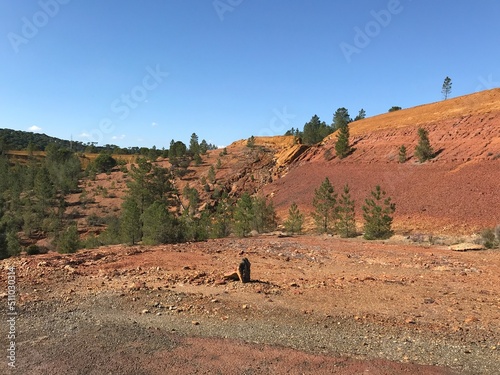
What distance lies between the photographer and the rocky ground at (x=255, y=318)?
6.23 meters


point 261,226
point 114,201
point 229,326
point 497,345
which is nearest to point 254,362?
point 229,326

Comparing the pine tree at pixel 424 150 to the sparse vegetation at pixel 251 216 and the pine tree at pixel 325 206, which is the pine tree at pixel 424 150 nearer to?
the pine tree at pixel 325 206

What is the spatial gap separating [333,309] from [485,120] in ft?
147

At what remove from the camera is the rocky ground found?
6.23 m

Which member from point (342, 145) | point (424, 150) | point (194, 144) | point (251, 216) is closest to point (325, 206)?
point (251, 216)

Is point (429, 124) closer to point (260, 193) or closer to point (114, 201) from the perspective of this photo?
point (260, 193)

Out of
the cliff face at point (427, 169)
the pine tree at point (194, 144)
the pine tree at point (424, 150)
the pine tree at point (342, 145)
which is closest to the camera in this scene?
the cliff face at point (427, 169)

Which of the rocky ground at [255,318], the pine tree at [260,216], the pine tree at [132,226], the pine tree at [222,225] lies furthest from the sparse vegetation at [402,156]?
the pine tree at [132,226]

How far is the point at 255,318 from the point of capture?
8.35m

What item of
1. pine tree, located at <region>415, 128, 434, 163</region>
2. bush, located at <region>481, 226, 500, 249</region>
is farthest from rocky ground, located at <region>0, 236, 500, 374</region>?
pine tree, located at <region>415, 128, 434, 163</region>

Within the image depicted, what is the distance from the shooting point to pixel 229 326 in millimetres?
7867

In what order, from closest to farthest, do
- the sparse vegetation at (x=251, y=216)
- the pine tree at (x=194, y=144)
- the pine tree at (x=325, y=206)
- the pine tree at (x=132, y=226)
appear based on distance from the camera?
1. the pine tree at (x=132, y=226)
2. the sparse vegetation at (x=251, y=216)
3. the pine tree at (x=325, y=206)
4. the pine tree at (x=194, y=144)

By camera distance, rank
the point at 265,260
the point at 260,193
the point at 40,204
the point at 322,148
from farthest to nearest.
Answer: the point at 322,148 < the point at 260,193 < the point at 40,204 < the point at 265,260

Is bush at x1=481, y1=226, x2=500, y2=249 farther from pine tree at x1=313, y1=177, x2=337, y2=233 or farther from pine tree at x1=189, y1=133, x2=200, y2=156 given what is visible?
pine tree at x1=189, y1=133, x2=200, y2=156
